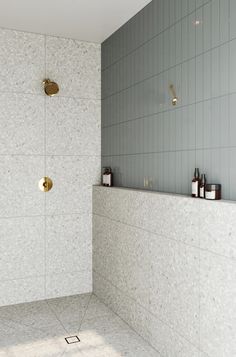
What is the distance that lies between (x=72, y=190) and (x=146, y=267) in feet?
3.94

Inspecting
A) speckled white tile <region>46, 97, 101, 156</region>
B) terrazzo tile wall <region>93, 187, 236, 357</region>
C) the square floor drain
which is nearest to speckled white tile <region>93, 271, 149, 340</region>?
terrazzo tile wall <region>93, 187, 236, 357</region>

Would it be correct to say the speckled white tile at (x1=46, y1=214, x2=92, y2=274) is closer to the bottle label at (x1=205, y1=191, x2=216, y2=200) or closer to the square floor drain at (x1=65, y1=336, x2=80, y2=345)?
the square floor drain at (x1=65, y1=336, x2=80, y2=345)

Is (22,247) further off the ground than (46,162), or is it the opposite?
(46,162)

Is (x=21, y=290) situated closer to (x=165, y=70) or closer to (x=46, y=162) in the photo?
(x=46, y=162)

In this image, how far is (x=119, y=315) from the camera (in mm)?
2906

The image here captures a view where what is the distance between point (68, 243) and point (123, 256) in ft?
2.44

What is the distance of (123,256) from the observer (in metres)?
2.83

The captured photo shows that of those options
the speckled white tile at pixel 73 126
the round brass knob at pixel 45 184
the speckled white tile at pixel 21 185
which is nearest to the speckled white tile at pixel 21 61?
the speckled white tile at pixel 73 126

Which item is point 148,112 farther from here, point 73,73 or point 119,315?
point 119,315

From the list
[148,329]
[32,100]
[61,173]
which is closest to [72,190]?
[61,173]

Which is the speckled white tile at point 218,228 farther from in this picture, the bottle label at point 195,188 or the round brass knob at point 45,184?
the round brass knob at point 45,184

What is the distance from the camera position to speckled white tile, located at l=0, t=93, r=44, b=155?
3.11 meters

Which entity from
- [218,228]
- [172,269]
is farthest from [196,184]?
[172,269]

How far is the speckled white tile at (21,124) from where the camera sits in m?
3.11
